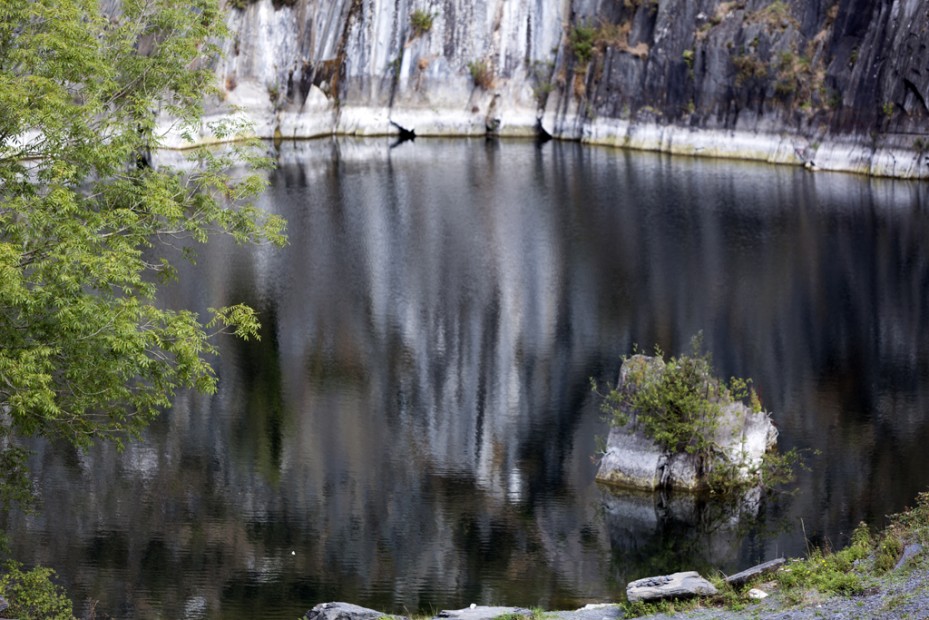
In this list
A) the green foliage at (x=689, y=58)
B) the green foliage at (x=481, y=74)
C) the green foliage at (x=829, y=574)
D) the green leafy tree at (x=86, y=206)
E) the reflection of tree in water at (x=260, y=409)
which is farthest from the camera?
the green foliage at (x=481, y=74)

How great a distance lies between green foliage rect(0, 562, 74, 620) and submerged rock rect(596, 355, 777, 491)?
12.4 meters

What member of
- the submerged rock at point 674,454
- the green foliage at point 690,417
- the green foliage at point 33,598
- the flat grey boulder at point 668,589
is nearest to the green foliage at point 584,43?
the submerged rock at point 674,454

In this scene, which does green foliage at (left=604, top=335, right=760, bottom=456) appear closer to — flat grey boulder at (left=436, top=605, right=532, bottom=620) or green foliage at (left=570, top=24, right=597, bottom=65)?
flat grey boulder at (left=436, top=605, right=532, bottom=620)

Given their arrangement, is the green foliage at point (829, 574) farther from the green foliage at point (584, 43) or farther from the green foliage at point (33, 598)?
the green foliage at point (584, 43)

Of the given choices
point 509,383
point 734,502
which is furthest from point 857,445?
point 509,383

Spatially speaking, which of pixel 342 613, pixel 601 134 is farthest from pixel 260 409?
pixel 601 134

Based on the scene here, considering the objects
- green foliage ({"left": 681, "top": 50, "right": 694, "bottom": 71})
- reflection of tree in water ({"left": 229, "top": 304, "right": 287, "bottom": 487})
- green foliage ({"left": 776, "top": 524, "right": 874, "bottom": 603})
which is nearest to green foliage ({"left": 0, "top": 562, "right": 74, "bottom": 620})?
reflection of tree in water ({"left": 229, "top": 304, "right": 287, "bottom": 487})

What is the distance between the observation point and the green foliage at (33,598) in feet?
62.8

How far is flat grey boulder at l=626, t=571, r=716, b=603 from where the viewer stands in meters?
17.8

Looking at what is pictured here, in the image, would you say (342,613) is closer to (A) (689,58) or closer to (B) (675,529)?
(B) (675,529)

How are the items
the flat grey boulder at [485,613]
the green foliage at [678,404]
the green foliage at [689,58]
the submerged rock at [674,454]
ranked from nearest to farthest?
the flat grey boulder at [485,613] < the green foliage at [678,404] < the submerged rock at [674,454] < the green foliage at [689,58]

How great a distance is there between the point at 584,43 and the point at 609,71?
11.8 ft

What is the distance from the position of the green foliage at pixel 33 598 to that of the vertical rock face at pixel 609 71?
54.4 meters

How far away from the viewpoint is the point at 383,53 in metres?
87.1
